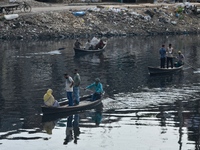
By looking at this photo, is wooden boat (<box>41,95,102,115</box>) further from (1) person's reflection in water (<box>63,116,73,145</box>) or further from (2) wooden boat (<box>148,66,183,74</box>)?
(2) wooden boat (<box>148,66,183,74</box>)

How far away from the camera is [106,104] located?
36.4 meters

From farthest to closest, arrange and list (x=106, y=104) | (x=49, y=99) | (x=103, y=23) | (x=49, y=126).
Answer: (x=103, y=23)
(x=106, y=104)
(x=49, y=99)
(x=49, y=126)

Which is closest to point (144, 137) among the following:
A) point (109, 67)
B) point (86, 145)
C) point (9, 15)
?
point (86, 145)

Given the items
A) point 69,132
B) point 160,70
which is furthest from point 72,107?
point 160,70

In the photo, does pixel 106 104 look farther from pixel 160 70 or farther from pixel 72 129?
pixel 160 70

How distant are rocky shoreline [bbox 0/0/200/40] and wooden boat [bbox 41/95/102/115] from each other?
1555 inches

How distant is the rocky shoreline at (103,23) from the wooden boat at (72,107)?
3950 cm

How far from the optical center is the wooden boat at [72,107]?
3272 cm

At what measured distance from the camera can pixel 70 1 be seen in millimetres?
92750

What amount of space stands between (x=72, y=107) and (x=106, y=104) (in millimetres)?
3387

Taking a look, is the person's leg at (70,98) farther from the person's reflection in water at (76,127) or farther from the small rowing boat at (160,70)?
the small rowing boat at (160,70)

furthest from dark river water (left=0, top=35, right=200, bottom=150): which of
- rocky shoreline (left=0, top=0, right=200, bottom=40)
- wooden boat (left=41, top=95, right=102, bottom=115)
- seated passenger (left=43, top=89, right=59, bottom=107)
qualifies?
rocky shoreline (left=0, top=0, right=200, bottom=40)

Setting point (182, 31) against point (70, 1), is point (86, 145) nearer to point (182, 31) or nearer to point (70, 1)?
point (182, 31)

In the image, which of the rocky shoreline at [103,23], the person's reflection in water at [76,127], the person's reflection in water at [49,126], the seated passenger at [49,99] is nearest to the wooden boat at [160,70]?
the person's reflection in water at [76,127]
